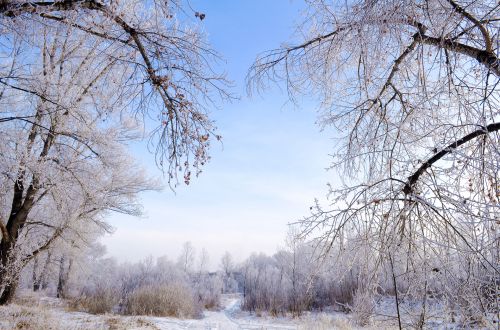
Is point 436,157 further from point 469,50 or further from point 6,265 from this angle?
point 6,265

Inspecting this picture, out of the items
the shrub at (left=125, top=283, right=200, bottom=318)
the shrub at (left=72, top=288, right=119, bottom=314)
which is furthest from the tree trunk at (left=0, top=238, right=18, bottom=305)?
the shrub at (left=125, top=283, right=200, bottom=318)

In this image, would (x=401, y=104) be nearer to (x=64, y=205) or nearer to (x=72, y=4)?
(x=72, y=4)

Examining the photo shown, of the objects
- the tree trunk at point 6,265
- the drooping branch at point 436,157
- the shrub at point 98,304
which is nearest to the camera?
the drooping branch at point 436,157

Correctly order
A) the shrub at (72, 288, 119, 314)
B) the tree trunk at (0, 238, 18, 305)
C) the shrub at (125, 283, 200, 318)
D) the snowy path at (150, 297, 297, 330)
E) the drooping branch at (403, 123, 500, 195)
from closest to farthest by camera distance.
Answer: the drooping branch at (403, 123, 500, 195) → the tree trunk at (0, 238, 18, 305) → the snowy path at (150, 297, 297, 330) → the shrub at (72, 288, 119, 314) → the shrub at (125, 283, 200, 318)

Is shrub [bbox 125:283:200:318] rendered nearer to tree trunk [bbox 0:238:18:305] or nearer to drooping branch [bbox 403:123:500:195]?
tree trunk [bbox 0:238:18:305]

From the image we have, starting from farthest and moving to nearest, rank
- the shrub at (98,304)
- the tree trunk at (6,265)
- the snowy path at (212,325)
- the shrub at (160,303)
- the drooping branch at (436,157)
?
the shrub at (160,303) < the shrub at (98,304) < the snowy path at (212,325) < the tree trunk at (6,265) < the drooping branch at (436,157)

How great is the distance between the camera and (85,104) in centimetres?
1007

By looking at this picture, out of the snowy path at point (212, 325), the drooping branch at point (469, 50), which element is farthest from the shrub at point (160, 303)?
the drooping branch at point (469, 50)

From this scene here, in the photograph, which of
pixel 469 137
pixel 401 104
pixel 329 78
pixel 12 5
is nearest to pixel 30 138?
pixel 12 5

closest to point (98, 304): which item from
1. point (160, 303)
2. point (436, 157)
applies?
point (160, 303)

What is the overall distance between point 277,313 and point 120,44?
21.5 m

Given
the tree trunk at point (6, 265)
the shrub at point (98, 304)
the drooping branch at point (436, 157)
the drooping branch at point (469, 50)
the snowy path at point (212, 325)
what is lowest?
the snowy path at point (212, 325)

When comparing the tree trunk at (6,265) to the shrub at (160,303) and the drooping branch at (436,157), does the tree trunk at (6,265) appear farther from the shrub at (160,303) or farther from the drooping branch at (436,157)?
the drooping branch at (436,157)

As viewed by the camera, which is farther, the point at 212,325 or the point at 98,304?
the point at 98,304
